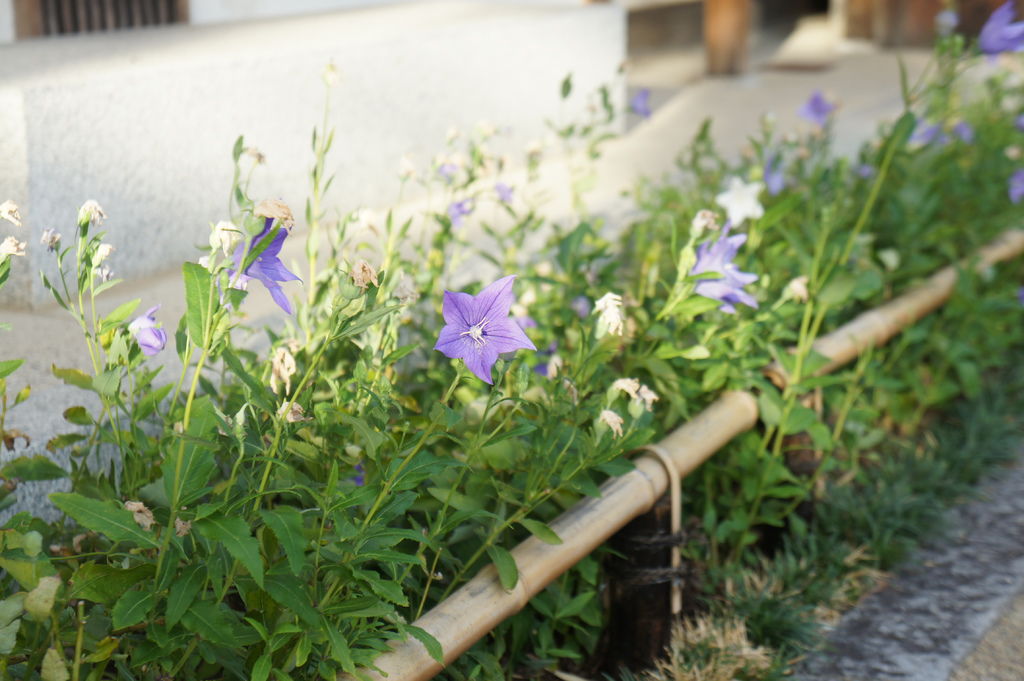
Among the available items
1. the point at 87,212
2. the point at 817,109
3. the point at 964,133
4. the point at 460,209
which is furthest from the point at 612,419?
the point at 964,133

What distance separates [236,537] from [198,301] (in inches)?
8.7

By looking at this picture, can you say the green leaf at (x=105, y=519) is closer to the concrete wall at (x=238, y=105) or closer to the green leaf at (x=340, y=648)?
the green leaf at (x=340, y=648)

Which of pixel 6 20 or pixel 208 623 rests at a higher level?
pixel 6 20

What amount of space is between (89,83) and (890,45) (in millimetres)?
5268

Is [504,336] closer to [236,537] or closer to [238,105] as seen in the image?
[236,537]

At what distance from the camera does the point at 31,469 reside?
142cm

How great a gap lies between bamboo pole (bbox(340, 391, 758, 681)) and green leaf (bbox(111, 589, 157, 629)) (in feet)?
0.80

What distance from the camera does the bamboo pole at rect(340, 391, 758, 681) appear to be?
1.32 m

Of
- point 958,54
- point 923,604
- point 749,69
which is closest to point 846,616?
point 923,604

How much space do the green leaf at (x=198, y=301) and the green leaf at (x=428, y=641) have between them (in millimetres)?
381

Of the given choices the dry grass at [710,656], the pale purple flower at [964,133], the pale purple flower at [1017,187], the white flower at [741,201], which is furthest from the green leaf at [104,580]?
the pale purple flower at [964,133]

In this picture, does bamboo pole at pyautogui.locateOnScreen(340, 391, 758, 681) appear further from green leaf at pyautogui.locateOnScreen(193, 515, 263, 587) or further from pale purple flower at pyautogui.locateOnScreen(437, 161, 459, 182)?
pale purple flower at pyautogui.locateOnScreen(437, 161, 459, 182)

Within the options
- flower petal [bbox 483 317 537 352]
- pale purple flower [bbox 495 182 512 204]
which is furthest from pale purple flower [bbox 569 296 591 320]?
flower petal [bbox 483 317 537 352]

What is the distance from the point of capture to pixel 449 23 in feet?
11.0
